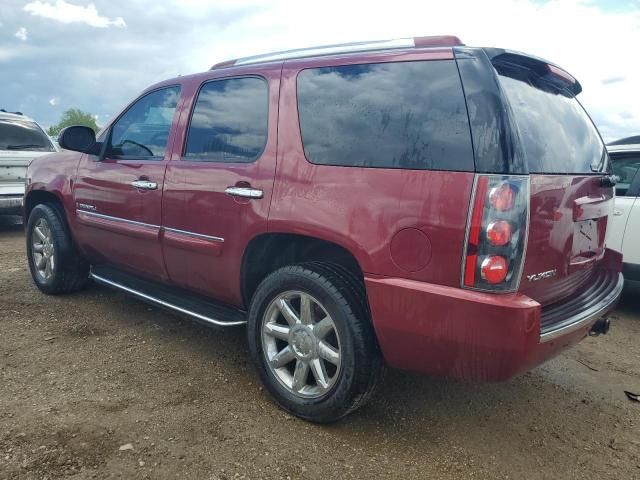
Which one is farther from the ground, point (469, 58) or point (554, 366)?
point (469, 58)

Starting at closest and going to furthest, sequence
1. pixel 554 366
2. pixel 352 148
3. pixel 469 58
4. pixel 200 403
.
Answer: pixel 469 58 < pixel 352 148 < pixel 200 403 < pixel 554 366

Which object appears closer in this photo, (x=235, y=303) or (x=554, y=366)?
(x=235, y=303)

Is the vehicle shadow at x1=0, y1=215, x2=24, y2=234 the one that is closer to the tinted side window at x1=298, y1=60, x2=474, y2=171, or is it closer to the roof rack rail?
the roof rack rail

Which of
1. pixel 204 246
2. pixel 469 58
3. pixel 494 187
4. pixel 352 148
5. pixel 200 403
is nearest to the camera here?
pixel 494 187

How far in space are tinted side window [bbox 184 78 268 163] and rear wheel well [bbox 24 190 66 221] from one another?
189 cm

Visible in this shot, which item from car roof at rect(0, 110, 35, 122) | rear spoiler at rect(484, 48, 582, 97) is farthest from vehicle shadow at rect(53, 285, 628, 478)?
car roof at rect(0, 110, 35, 122)

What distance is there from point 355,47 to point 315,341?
1533 mm

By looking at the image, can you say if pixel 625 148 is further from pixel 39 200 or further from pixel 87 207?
pixel 39 200

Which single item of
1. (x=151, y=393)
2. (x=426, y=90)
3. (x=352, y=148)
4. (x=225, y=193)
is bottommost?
(x=151, y=393)

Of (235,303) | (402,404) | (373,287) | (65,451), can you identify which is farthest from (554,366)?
(65,451)

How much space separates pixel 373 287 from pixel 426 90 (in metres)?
0.90

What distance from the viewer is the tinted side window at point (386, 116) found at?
7.29ft

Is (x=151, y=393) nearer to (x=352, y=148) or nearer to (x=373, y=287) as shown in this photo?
(x=373, y=287)

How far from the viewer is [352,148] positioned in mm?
2488
